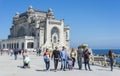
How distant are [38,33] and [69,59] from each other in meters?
60.0

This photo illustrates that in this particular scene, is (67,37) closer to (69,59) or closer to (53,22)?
(53,22)

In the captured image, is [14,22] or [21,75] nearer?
[21,75]

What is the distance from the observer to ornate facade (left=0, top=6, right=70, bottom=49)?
78.0m

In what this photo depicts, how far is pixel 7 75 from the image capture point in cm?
1580

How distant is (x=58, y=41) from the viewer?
81.1 meters

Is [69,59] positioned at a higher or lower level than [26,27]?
lower

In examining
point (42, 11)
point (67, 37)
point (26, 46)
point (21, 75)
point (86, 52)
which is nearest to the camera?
point (21, 75)

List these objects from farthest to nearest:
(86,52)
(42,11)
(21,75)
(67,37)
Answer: (42,11)
(67,37)
(86,52)
(21,75)

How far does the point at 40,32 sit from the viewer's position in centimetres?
7788

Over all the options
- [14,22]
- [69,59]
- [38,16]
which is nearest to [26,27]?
[38,16]

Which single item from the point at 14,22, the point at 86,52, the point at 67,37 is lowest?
the point at 86,52

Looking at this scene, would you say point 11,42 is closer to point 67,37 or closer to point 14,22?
point 14,22

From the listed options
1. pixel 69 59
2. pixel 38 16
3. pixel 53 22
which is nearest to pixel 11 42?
pixel 38 16

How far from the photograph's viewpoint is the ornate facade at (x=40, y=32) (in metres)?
78.0
